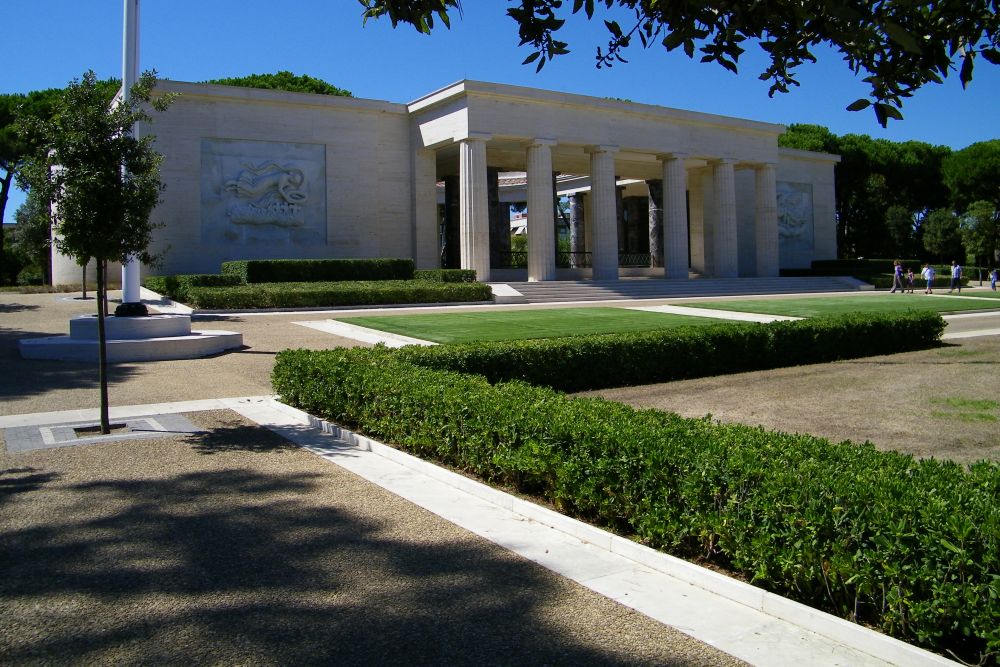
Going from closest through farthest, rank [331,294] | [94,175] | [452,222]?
[94,175] → [331,294] → [452,222]

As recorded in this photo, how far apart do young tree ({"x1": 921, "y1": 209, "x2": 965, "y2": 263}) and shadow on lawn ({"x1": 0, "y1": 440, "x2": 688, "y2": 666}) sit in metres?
61.4

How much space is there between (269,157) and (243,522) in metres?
28.8

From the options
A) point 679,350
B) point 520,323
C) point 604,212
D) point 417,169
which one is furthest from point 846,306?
point 417,169

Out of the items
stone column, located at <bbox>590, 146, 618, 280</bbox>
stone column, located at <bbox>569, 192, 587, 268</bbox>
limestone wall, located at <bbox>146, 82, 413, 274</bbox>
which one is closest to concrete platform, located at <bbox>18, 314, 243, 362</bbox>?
limestone wall, located at <bbox>146, 82, 413, 274</bbox>

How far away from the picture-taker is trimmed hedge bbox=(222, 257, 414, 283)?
28.5 metres

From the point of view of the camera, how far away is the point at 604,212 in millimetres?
36344

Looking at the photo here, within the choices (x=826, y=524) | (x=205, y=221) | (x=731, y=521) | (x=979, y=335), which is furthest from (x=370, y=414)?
(x=205, y=221)

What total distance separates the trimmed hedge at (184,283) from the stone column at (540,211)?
12886 mm

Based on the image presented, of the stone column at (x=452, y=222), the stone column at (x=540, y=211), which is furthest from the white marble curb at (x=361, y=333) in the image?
the stone column at (x=452, y=222)

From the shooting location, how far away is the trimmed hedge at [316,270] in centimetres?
2845

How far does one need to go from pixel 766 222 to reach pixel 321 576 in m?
42.1

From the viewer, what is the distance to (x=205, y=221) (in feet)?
103

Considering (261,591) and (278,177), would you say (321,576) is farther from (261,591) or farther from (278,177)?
(278,177)

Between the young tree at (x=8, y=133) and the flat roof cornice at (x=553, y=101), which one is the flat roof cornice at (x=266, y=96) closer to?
the flat roof cornice at (x=553, y=101)
